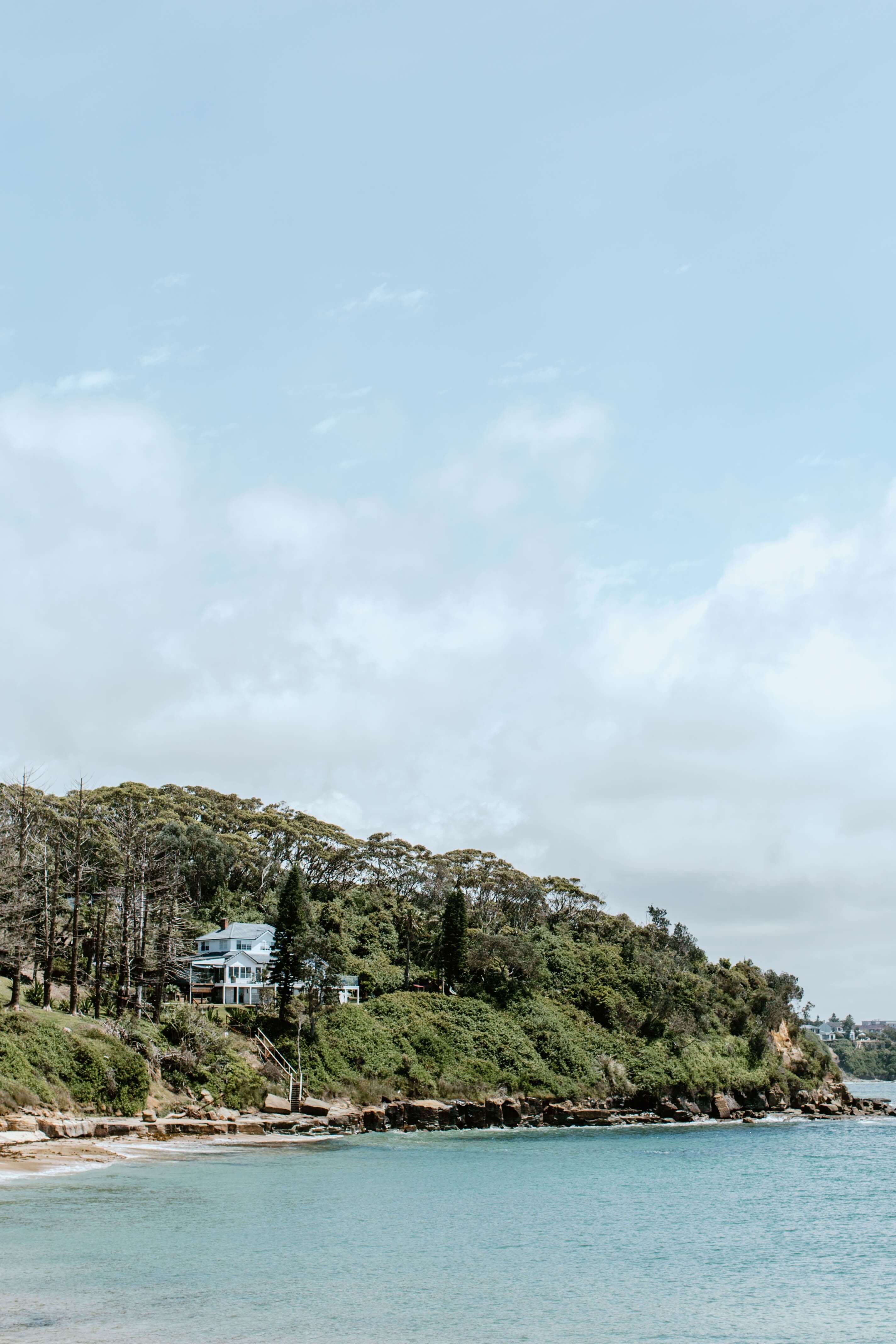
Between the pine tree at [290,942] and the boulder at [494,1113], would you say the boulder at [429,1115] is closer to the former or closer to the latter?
the boulder at [494,1113]

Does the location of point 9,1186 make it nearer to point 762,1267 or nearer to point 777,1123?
point 762,1267

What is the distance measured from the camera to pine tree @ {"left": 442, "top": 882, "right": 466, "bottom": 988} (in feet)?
263

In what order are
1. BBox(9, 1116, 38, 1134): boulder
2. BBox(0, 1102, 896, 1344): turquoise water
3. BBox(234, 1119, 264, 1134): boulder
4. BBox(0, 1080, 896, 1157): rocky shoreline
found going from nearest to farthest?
BBox(0, 1102, 896, 1344): turquoise water → BBox(9, 1116, 38, 1134): boulder → BBox(0, 1080, 896, 1157): rocky shoreline → BBox(234, 1119, 264, 1134): boulder

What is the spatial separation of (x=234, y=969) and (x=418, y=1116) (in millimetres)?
21805

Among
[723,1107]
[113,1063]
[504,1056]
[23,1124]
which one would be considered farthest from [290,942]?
[723,1107]

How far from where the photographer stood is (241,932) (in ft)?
261

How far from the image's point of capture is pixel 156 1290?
17766 mm

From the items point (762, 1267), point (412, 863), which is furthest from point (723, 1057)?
point (762, 1267)

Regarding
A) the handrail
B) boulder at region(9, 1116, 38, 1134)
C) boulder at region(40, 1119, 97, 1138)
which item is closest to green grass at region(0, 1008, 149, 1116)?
boulder at region(9, 1116, 38, 1134)

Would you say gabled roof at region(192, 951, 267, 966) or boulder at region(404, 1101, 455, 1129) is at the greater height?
gabled roof at region(192, 951, 267, 966)

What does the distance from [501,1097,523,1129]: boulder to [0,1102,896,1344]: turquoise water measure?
2213cm

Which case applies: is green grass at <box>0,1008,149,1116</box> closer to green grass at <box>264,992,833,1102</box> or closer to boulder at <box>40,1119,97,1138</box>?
boulder at <box>40,1119,97,1138</box>

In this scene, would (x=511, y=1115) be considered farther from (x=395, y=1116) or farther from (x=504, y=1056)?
(x=395, y=1116)

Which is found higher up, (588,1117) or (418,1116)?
(418,1116)
